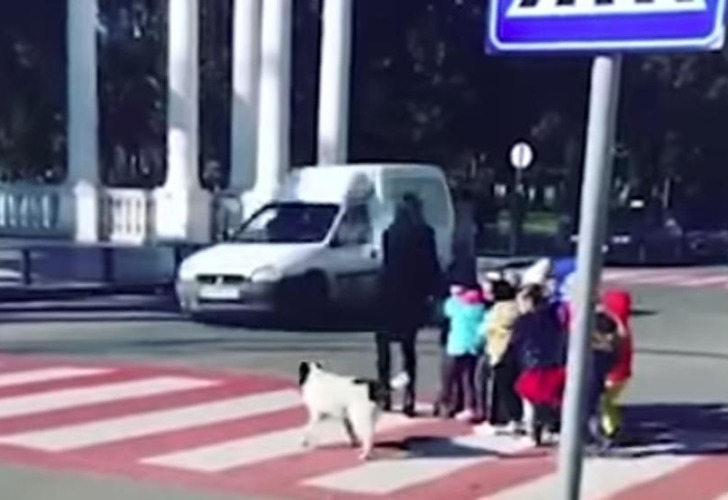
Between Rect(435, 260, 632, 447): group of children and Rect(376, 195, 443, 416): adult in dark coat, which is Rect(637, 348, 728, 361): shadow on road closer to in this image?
Rect(435, 260, 632, 447): group of children

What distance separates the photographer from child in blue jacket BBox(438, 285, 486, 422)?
39.2 ft

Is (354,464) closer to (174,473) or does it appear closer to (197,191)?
(174,473)

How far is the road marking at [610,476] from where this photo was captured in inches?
377

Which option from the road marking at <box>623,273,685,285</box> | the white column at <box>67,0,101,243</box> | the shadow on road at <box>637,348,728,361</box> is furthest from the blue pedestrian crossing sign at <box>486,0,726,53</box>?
the white column at <box>67,0,101,243</box>

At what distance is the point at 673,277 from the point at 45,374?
25084 millimetres

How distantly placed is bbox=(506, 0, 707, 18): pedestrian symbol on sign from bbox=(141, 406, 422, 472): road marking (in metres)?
6.61

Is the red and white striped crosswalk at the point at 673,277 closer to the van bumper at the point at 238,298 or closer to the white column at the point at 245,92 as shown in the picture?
the white column at the point at 245,92

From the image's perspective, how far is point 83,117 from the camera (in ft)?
135

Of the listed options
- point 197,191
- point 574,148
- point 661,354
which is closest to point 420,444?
point 661,354

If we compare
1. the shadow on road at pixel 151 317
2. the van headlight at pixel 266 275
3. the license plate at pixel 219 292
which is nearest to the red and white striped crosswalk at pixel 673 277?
A: the shadow on road at pixel 151 317

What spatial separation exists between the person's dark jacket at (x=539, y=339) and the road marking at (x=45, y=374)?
4.72 m

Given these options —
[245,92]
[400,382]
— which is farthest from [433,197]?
[245,92]

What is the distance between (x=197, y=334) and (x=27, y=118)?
3914 cm

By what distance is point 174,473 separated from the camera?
32.2ft
